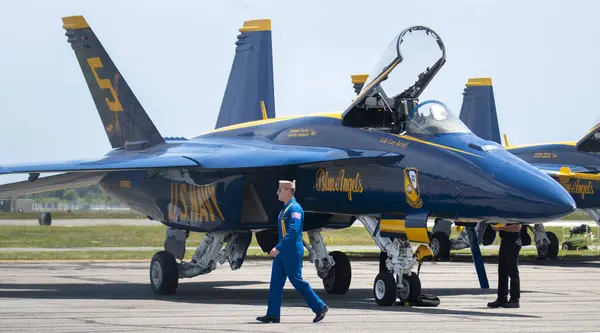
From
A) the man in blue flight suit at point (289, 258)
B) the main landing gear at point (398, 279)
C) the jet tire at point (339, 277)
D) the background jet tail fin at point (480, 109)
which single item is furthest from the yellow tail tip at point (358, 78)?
the background jet tail fin at point (480, 109)

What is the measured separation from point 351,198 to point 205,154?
282 cm

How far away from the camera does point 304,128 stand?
16.6 meters

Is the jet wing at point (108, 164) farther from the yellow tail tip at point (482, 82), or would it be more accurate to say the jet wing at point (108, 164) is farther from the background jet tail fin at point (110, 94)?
the yellow tail tip at point (482, 82)

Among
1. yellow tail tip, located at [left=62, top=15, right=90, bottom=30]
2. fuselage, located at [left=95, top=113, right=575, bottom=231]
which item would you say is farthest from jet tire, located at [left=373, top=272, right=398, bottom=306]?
yellow tail tip, located at [left=62, top=15, right=90, bottom=30]

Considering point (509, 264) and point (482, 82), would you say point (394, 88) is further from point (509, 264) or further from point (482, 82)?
point (482, 82)

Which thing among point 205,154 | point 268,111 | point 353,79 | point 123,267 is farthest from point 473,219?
point 123,267

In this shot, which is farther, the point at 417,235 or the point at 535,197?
the point at 417,235

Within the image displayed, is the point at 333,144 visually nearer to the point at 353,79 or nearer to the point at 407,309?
the point at 407,309

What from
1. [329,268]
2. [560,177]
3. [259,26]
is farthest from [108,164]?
[560,177]

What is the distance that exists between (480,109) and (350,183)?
20.2m

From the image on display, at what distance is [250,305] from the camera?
580 inches

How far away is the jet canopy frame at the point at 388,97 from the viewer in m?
15.4

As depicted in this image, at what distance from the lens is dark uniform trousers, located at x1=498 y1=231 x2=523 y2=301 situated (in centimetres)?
1427

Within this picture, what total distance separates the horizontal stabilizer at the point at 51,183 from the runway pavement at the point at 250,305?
5.21 feet
